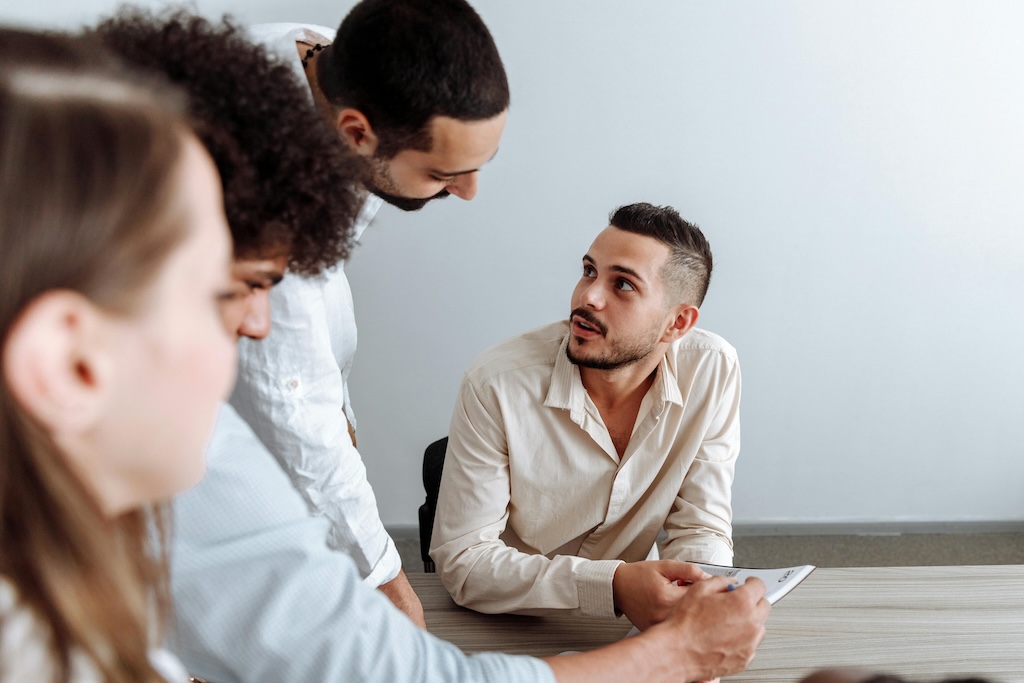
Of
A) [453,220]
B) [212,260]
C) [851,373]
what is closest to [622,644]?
[212,260]

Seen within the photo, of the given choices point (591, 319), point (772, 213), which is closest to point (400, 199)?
point (591, 319)

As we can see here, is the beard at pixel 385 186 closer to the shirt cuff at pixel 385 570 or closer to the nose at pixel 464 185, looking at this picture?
the nose at pixel 464 185

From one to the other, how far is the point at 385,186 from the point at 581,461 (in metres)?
0.71

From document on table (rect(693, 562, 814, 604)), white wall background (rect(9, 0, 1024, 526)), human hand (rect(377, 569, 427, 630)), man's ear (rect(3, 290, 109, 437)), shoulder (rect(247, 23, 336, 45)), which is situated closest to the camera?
man's ear (rect(3, 290, 109, 437))

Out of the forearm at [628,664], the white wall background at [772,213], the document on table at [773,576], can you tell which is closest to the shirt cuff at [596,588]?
the document on table at [773,576]

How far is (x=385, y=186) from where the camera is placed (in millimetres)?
1511

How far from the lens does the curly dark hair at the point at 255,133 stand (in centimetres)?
83

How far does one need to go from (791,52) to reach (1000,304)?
1.21m

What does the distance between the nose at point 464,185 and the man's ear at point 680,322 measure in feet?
1.98

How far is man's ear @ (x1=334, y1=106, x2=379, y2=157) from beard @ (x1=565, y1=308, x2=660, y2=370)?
2.08 feet

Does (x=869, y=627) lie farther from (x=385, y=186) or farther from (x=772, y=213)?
(x=772, y=213)

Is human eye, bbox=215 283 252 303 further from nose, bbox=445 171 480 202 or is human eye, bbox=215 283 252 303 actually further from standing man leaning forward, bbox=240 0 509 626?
nose, bbox=445 171 480 202

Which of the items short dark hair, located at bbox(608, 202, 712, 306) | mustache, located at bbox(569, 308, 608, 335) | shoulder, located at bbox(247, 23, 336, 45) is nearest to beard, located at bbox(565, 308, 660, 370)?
mustache, located at bbox(569, 308, 608, 335)

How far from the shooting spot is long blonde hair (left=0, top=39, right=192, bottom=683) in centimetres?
49
